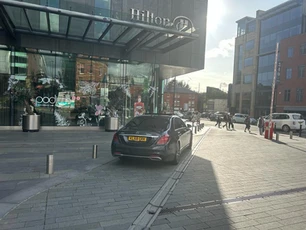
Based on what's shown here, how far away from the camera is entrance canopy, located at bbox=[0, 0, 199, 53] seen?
1074cm

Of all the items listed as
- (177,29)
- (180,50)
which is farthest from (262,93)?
(177,29)

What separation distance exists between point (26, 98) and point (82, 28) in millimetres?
5105

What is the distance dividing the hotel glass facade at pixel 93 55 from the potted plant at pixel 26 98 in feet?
0.73

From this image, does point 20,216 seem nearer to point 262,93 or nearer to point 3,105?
point 3,105

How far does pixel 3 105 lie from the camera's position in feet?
45.6

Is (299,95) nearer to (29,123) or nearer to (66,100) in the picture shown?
(66,100)

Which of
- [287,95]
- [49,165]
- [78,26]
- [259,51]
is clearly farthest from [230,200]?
[259,51]

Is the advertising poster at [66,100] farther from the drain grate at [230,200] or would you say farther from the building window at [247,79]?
the building window at [247,79]

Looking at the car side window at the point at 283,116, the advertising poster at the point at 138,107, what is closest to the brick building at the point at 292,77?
the car side window at the point at 283,116

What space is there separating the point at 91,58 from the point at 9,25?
5.06 meters

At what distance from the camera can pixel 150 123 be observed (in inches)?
292

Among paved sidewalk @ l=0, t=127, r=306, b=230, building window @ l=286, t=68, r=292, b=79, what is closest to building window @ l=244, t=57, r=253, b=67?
building window @ l=286, t=68, r=292, b=79

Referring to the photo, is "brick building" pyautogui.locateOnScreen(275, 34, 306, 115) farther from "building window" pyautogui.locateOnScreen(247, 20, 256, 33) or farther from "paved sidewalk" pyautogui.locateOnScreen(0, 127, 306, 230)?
"paved sidewalk" pyautogui.locateOnScreen(0, 127, 306, 230)

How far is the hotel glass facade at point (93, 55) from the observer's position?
499 inches
